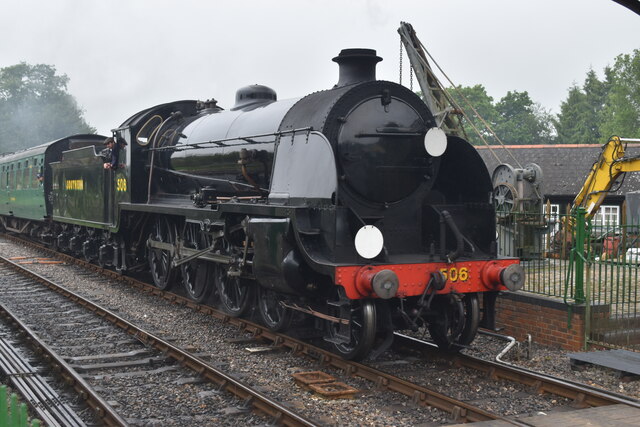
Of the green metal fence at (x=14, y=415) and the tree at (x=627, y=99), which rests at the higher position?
the tree at (x=627, y=99)

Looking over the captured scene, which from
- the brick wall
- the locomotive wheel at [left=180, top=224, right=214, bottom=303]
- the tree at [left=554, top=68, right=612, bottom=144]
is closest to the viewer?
the brick wall

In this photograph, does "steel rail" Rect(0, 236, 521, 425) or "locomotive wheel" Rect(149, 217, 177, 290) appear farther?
"locomotive wheel" Rect(149, 217, 177, 290)

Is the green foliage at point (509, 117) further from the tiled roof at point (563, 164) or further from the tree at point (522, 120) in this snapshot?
the tiled roof at point (563, 164)

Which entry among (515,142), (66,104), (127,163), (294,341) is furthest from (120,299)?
(66,104)

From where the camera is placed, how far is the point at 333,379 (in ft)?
19.4

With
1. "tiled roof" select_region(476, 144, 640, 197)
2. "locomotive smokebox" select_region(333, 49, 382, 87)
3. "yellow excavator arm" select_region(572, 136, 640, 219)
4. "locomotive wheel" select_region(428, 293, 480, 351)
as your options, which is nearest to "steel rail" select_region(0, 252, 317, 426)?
"locomotive wheel" select_region(428, 293, 480, 351)

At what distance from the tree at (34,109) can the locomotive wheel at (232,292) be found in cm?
5426

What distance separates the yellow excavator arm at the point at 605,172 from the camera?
14617mm

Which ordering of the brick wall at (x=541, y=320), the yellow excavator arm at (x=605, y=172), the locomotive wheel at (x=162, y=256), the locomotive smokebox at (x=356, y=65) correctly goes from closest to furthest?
the locomotive smokebox at (x=356, y=65), the brick wall at (x=541, y=320), the locomotive wheel at (x=162, y=256), the yellow excavator arm at (x=605, y=172)

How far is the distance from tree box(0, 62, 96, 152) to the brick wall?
186ft

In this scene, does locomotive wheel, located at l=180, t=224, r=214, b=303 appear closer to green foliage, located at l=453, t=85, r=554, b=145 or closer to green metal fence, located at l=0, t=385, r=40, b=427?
green metal fence, located at l=0, t=385, r=40, b=427

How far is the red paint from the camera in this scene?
19.4 ft

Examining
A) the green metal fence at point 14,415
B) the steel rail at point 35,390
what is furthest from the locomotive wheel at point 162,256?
the green metal fence at point 14,415

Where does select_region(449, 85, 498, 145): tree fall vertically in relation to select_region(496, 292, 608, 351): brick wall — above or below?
above
